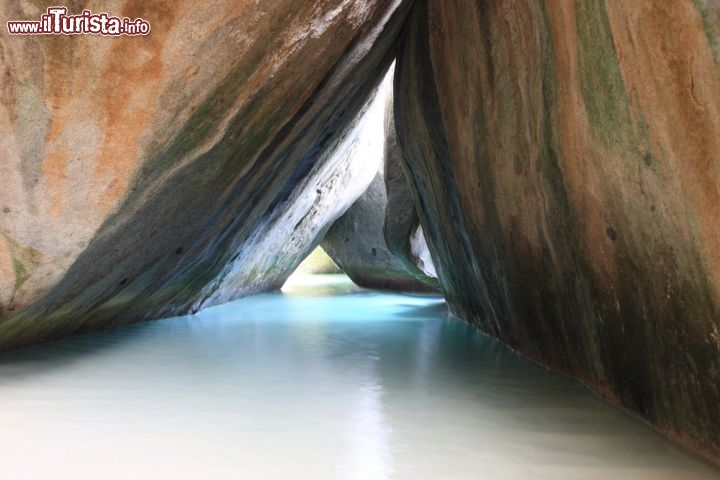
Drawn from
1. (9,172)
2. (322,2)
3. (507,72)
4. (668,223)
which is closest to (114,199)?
(9,172)

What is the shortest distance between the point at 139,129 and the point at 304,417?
2091 mm

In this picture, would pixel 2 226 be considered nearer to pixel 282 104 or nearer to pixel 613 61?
pixel 282 104

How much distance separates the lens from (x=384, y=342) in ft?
22.2

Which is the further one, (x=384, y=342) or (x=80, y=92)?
(x=384, y=342)

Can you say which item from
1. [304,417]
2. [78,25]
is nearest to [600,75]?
[304,417]

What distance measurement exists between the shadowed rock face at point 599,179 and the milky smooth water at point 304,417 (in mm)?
394

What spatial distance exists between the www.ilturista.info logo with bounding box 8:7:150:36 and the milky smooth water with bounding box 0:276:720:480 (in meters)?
2.23

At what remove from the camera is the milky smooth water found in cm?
287

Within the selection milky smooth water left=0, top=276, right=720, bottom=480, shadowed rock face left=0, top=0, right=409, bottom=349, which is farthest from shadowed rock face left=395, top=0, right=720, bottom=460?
shadowed rock face left=0, top=0, right=409, bottom=349

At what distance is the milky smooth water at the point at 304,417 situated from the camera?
2869 millimetres

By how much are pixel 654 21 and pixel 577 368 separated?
2.82 m

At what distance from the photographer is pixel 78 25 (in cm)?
369

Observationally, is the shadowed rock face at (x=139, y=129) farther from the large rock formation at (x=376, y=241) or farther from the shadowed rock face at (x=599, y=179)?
the large rock formation at (x=376, y=241)

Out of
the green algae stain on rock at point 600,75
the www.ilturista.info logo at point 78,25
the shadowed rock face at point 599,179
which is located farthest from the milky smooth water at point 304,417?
the www.ilturista.info logo at point 78,25
